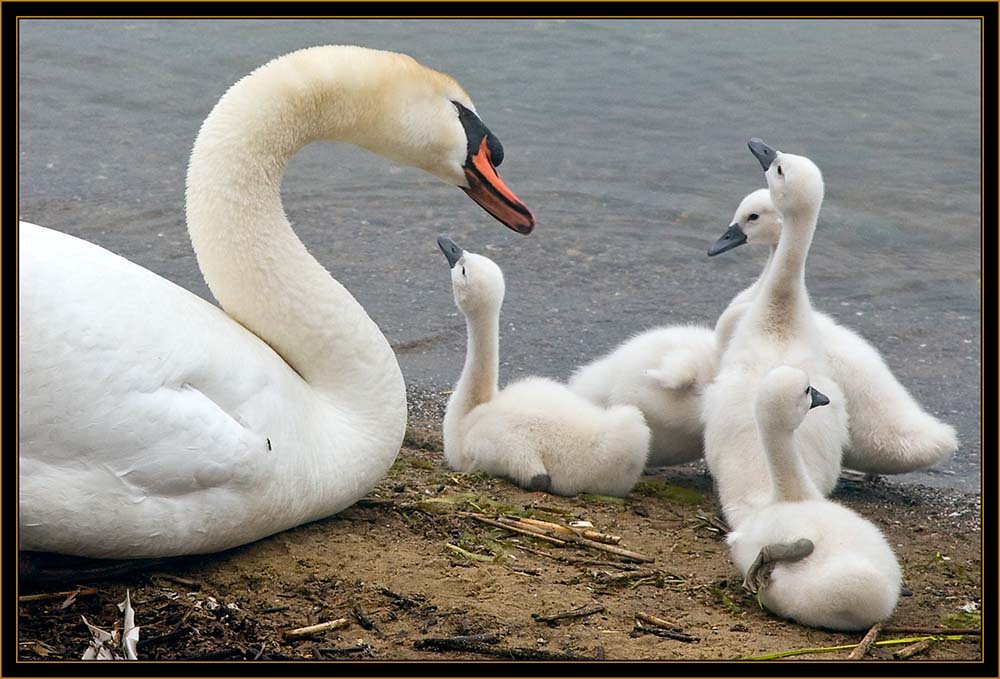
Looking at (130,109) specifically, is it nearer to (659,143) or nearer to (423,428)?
(659,143)

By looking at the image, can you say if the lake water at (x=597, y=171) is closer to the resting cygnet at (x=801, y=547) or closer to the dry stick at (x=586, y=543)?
the resting cygnet at (x=801, y=547)

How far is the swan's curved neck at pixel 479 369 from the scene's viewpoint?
5.84 m

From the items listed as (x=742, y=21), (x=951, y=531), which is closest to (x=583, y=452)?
(x=951, y=531)

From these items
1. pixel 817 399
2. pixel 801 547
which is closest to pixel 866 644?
pixel 801 547

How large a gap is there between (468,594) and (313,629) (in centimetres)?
56

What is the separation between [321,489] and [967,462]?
3470mm

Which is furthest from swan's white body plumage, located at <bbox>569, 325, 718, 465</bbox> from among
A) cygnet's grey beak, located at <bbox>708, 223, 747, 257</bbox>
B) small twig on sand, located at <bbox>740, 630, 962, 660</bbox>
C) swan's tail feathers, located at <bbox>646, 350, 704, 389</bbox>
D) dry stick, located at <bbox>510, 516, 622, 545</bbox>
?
small twig on sand, located at <bbox>740, 630, 962, 660</bbox>

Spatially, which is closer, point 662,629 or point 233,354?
point 662,629

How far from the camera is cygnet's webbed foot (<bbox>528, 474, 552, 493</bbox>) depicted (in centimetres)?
547

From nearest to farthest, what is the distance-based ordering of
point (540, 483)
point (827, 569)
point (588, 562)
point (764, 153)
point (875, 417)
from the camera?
1. point (827, 569)
2. point (588, 562)
3. point (540, 483)
4. point (875, 417)
5. point (764, 153)

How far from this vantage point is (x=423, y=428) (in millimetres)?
6590

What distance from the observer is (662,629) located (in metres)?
4.17

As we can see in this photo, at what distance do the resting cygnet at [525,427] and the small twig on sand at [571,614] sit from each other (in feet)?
3.86

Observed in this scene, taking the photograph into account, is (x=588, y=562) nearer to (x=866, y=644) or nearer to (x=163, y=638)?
(x=866, y=644)
